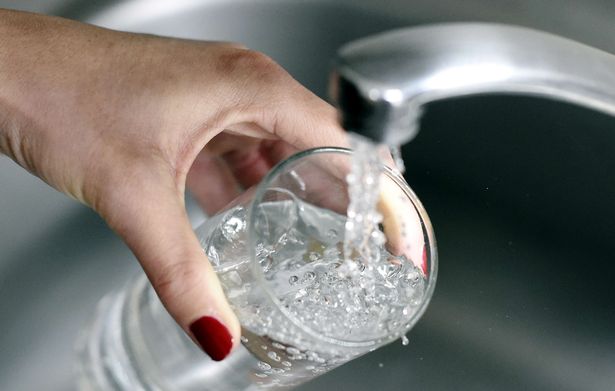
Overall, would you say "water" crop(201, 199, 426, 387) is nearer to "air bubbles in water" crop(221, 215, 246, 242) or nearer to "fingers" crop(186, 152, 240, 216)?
"air bubbles in water" crop(221, 215, 246, 242)

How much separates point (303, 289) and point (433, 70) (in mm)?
167

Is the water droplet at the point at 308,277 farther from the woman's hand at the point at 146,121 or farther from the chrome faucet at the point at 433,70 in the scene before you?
the chrome faucet at the point at 433,70

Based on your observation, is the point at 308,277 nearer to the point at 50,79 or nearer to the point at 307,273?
the point at 307,273

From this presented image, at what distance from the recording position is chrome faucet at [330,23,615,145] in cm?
22

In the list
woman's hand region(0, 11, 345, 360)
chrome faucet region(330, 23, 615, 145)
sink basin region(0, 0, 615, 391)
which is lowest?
sink basin region(0, 0, 615, 391)

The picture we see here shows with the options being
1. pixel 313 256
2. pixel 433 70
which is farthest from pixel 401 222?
pixel 433 70

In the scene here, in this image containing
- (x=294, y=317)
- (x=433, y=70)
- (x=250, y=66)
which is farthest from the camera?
(x=250, y=66)

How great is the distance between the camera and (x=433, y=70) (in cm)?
22

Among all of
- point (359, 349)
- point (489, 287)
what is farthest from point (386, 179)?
point (489, 287)

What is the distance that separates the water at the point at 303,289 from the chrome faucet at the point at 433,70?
13cm

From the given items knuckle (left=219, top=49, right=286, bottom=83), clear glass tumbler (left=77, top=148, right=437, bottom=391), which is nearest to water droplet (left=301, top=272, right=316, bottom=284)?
clear glass tumbler (left=77, top=148, right=437, bottom=391)

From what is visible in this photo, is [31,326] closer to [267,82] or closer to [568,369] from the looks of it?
[267,82]

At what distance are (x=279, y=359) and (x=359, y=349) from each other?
0.04 m

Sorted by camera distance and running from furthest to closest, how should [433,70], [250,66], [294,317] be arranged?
[250,66]
[294,317]
[433,70]
